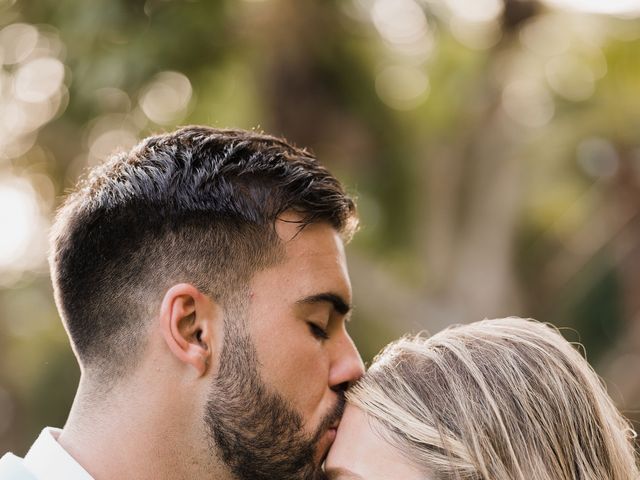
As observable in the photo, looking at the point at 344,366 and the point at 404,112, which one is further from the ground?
the point at 404,112

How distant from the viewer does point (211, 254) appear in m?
3.12

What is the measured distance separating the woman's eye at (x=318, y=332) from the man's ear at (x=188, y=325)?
0.30 m

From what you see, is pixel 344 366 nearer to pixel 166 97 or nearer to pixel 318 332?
pixel 318 332

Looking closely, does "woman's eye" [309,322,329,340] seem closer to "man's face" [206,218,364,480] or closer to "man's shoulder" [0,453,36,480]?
"man's face" [206,218,364,480]

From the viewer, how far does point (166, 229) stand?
313 centimetres

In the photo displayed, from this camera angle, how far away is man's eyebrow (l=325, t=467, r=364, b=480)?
3.00 meters

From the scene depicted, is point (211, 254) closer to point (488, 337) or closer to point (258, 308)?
point (258, 308)

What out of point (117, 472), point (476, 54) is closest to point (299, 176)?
point (117, 472)

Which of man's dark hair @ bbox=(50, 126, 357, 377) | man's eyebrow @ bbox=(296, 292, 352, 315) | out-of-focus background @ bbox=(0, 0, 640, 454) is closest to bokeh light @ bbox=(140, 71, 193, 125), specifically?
out-of-focus background @ bbox=(0, 0, 640, 454)

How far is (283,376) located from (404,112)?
10.1 meters

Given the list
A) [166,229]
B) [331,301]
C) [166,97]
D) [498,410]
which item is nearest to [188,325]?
[166,229]

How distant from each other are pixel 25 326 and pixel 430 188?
14.9m

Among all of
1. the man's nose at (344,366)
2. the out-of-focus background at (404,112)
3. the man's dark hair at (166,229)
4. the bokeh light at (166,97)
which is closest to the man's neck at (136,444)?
the man's dark hair at (166,229)

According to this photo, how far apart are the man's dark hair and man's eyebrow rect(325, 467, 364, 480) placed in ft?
2.03
